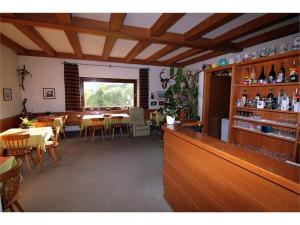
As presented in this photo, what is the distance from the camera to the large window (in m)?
6.46

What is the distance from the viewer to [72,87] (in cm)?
604

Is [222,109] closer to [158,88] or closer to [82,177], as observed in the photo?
[158,88]

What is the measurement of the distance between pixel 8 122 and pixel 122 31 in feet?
14.0

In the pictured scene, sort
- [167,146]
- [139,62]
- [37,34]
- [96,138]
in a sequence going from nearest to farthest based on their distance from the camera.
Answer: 1. [167,146]
2. [37,34]
3. [96,138]
4. [139,62]

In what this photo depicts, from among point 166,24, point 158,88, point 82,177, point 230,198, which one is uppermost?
point 166,24

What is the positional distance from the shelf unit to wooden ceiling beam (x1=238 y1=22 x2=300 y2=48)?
85 centimetres

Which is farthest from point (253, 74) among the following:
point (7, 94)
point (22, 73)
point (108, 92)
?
point (22, 73)

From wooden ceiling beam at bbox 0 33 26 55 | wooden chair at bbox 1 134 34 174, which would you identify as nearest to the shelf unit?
wooden chair at bbox 1 134 34 174

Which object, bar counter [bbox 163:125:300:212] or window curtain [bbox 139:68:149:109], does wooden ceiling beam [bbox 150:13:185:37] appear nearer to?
bar counter [bbox 163:125:300:212]

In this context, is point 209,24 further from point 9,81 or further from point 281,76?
point 9,81

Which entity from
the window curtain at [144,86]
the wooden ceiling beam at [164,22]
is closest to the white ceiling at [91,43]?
the wooden ceiling beam at [164,22]
